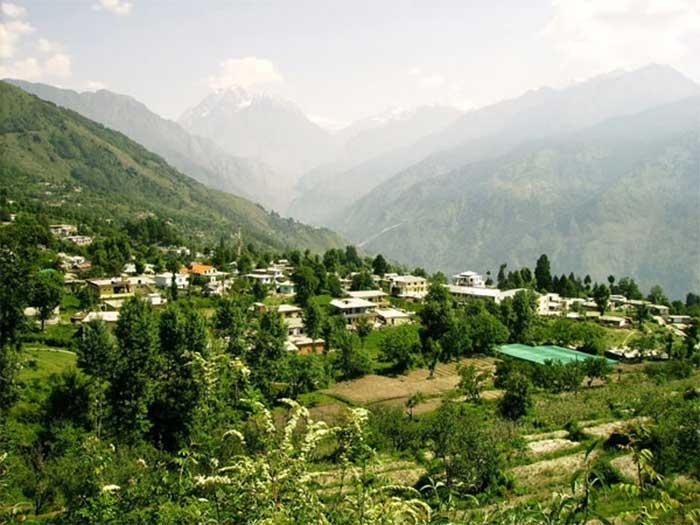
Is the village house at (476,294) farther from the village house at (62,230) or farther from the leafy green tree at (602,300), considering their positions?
the village house at (62,230)

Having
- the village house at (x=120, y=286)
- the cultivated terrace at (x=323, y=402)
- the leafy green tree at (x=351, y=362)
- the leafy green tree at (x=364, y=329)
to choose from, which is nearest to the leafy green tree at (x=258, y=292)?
the cultivated terrace at (x=323, y=402)

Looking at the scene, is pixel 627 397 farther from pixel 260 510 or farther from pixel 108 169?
pixel 108 169

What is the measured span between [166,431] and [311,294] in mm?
25701

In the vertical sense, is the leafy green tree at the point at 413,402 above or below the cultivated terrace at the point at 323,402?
below

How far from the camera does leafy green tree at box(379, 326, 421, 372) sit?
109 feet

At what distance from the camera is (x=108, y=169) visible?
143125 millimetres

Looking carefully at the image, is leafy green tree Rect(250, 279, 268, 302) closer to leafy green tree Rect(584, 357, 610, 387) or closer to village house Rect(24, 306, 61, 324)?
village house Rect(24, 306, 61, 324)

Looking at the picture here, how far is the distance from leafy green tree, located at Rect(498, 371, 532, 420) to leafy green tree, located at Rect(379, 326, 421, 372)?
10.1 m

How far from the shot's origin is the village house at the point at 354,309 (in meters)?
42.2

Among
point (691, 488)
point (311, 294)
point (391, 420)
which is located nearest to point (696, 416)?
point (691, 488)

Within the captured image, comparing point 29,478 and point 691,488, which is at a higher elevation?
point 691,488

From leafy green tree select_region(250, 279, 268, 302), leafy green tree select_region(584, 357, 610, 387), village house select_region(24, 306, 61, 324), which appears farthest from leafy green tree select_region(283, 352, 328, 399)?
leafy green tree select_region(250, 279, 268, 302)

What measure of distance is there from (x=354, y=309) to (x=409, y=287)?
14.2 m

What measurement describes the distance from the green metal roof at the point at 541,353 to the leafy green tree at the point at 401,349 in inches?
267
